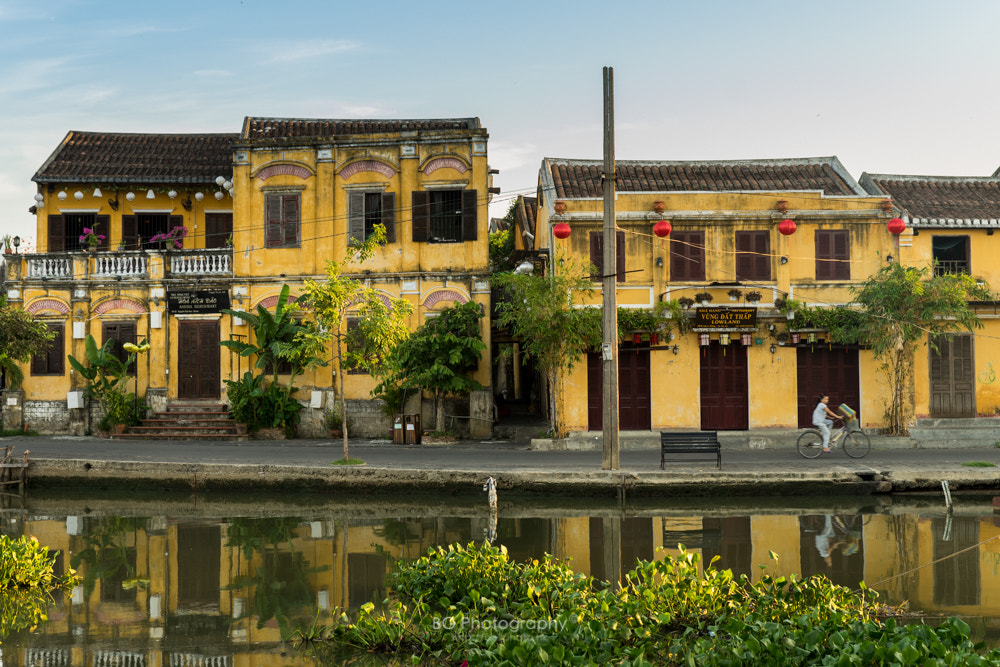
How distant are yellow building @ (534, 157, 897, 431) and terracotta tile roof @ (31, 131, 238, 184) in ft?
37.0

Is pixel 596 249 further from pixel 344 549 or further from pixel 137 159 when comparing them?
pixel 137 159

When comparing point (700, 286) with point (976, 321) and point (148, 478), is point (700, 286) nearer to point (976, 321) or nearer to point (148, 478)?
point (976, 321)

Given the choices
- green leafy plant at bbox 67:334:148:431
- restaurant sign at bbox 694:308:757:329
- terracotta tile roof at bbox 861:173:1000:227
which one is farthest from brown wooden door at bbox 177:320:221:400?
terracotta tile roof at bbox 861:173:1000:227

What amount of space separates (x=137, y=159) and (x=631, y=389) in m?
16.2

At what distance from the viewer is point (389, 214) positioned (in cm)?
2389

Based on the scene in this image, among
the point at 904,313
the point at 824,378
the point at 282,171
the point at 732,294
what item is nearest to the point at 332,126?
the point at 282,171

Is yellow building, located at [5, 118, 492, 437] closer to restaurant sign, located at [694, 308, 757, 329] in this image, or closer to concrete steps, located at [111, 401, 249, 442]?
concrete steps, located at [111, 401, 249, 442]

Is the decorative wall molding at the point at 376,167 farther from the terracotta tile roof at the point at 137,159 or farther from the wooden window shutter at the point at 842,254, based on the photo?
the wooden window shutter at the point at 842,254

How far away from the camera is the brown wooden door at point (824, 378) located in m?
22.2

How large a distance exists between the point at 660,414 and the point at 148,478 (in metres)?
11.7

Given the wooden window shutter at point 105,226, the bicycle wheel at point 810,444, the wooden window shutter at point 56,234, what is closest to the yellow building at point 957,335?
the bicycle wheel at point 810,444

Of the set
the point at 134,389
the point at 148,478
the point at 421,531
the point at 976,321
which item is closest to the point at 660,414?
the point at 976,321

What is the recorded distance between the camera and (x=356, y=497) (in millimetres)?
16359

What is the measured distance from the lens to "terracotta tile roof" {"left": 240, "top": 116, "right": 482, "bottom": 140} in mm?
25094
